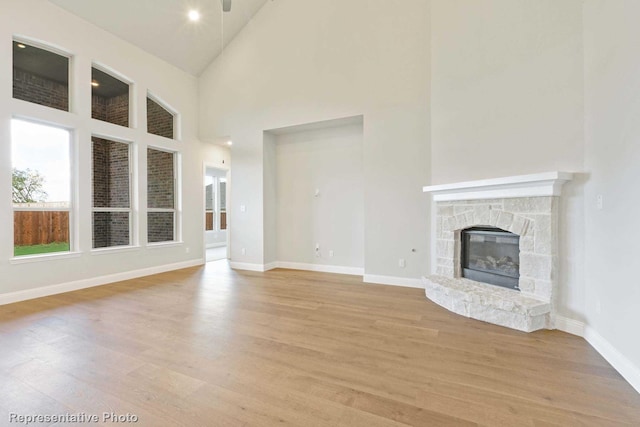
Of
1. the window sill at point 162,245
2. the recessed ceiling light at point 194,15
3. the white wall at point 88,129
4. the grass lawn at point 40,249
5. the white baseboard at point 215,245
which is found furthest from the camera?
the white baseboard at point 215,245

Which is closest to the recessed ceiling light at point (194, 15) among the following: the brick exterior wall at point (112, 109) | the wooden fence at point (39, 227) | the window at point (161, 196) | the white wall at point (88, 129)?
the white wall at point (88, 129)

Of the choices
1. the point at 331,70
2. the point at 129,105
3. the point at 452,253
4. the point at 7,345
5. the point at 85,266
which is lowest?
the point at 7,345

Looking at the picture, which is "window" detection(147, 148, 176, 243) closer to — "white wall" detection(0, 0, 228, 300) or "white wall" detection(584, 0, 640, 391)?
"white wall" detection(0, 0, 228, 300)

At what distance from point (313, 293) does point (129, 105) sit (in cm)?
488

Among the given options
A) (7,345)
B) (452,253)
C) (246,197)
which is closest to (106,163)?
(246,197)

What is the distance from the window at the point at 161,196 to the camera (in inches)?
224

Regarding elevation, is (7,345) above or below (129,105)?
below

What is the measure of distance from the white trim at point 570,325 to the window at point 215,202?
31.4 ft

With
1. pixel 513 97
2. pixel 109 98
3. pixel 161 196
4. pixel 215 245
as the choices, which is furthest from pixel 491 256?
pixel 215 245

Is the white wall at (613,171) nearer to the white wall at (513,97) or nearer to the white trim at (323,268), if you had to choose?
the white wall at (513,97)

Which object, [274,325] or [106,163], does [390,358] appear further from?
[106,163]

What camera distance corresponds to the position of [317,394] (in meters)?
1.86

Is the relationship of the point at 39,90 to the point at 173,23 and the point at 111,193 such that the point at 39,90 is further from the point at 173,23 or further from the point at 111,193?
the point at 173,23

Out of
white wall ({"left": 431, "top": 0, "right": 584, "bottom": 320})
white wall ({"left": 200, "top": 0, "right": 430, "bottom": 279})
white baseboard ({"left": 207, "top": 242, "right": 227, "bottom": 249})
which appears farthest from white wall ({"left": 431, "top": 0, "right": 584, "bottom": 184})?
white baseboard ({"left": 207, "top": 242, "right": 227, "bottom": 249})
